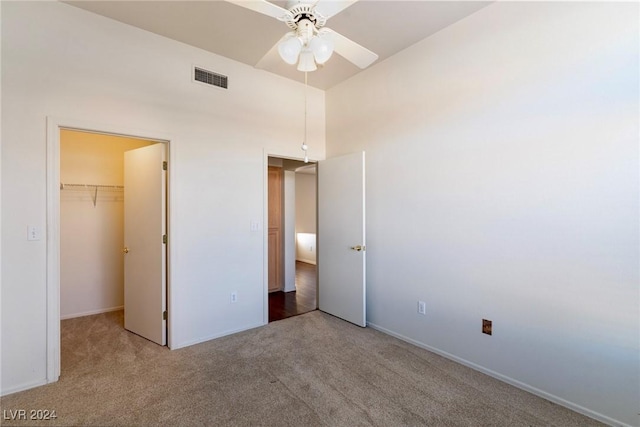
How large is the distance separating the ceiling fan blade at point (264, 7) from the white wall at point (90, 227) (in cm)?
291

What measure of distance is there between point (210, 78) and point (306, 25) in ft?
6.18

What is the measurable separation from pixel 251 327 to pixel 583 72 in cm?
372

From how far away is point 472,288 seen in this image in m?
2.50

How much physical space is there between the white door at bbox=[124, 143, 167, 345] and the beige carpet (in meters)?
0.26

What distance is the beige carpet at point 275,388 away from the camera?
1.88 m

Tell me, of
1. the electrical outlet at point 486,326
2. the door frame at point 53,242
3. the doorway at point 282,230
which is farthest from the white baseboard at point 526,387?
the door frame at point 53,242

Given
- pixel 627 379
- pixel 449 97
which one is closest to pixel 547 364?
pixel 627 379

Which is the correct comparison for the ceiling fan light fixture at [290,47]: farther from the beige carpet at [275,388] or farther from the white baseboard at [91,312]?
the white baseboard at [91,312]

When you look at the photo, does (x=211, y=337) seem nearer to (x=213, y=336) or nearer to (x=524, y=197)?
(x=213, y=336)

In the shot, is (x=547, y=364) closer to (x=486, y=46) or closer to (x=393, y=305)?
(x=393, y=305)

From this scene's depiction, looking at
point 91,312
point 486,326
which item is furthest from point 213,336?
point 486,326

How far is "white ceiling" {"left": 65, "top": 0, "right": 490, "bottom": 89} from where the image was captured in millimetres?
2318

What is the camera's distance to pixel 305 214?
7.64m

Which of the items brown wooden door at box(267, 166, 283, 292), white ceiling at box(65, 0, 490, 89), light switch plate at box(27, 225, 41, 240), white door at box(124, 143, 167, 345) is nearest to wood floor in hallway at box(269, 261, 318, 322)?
brown wooden door at box(267, 166, 283, 292)
